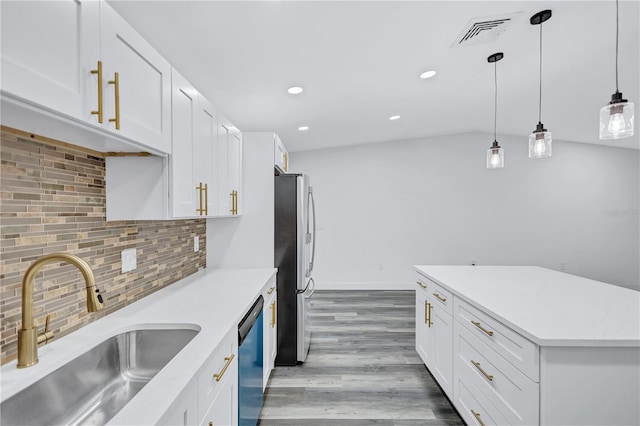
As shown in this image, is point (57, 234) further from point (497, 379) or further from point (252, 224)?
point (497, 379)

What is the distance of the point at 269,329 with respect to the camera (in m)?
2.36

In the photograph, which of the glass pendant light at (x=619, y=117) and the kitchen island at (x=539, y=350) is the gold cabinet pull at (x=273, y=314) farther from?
the glass pendant light at (x=619, y=117)

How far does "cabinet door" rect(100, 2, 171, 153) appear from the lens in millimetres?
987

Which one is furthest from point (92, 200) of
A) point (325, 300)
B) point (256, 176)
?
point (325, 300)

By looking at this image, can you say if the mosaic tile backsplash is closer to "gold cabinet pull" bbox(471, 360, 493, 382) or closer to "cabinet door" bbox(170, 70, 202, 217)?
"cabinet door" bbox(170, 70, 202, 217)

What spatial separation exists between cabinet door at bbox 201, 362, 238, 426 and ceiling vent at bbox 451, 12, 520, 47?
103 inches

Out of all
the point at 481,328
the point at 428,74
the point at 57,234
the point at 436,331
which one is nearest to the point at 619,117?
the point at 481,328

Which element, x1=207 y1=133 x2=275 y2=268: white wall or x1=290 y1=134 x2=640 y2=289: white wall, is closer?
x1=207 y1=133 x2=275 y2=268: white wall

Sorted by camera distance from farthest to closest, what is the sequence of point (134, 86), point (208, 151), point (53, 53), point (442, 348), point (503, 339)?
point (442, 348) → point (208, 151) → point (503, 339) → point (134, 86) → point (53, 53)

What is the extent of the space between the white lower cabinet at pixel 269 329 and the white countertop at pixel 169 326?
0.57 ft

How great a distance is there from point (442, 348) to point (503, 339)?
31.4 inches

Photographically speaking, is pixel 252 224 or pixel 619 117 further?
pixel 252 224

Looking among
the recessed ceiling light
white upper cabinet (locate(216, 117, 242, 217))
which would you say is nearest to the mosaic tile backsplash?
white upper cabinet (locate(216, 117, 242, 217))

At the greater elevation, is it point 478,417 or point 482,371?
point 482,371
